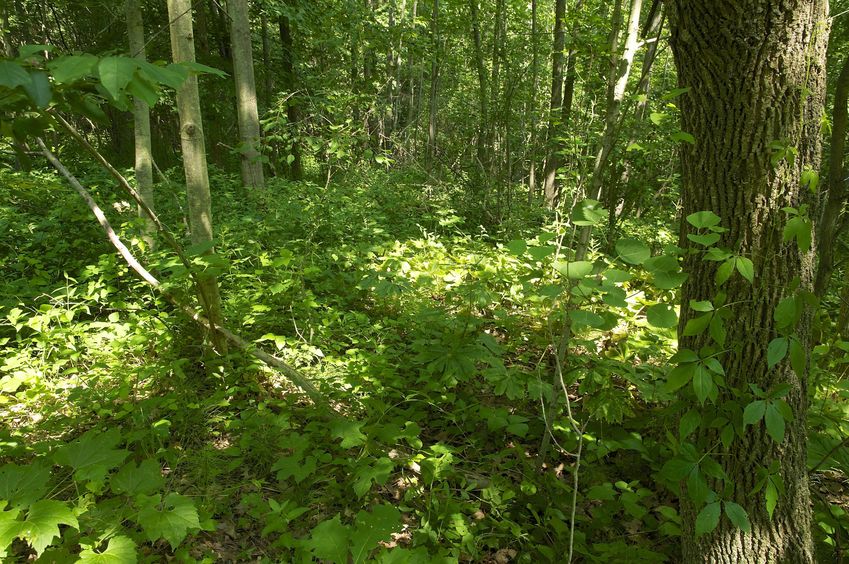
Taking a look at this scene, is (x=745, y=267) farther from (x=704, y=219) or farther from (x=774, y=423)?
(x=774, y=423)

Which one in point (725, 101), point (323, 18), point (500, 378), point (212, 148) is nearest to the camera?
point (725, 101)

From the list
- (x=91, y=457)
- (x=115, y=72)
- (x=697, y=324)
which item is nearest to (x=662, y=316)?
(x=697, y=324)

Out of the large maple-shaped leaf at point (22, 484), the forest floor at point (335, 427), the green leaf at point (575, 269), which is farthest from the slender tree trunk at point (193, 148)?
the green leaf at point (575, 269)

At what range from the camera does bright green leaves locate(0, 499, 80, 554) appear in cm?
141

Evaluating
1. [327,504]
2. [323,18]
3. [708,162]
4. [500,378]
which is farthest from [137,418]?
[323,18]

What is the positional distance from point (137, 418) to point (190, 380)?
1.83 ft

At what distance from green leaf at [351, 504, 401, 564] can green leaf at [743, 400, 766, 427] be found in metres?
1.27

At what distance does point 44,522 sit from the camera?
147 cm

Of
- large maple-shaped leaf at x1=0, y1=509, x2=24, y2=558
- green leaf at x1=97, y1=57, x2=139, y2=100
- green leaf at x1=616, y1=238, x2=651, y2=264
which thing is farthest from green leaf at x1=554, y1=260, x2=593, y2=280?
large maple-shaped leaf at x1=0, y1=509, x2=24, y2=558

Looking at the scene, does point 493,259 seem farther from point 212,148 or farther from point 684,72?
point 212,148

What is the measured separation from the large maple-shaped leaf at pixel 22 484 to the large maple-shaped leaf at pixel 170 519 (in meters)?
0.35

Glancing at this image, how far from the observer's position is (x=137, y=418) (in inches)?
113

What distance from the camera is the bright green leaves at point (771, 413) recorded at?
5.02ft

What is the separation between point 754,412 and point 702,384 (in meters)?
0.19
